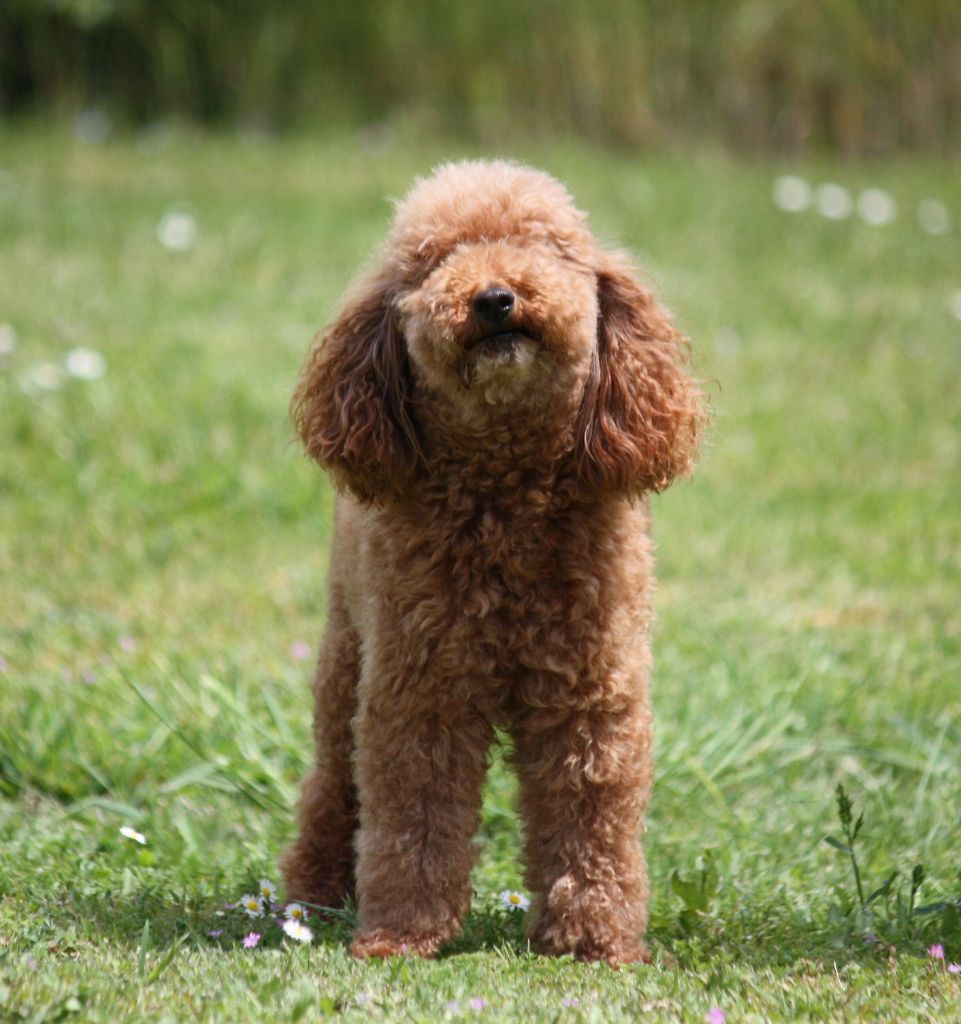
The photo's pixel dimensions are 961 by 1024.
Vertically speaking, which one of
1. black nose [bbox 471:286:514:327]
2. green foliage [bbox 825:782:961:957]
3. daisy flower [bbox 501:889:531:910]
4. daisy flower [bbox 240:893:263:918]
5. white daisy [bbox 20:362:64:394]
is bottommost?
daisy flower [bbox 501:889:531:910]

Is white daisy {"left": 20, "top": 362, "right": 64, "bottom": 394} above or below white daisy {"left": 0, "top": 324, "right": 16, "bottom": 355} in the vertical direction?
below

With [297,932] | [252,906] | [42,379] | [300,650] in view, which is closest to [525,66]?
[42,379]

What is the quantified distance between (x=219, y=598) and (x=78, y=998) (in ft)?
9.27

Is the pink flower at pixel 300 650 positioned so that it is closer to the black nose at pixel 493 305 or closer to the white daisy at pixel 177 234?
the black nose at pixel 493 305

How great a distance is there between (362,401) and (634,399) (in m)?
0.55

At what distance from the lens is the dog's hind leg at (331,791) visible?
3467 millimetres

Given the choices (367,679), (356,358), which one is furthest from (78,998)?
(356,358)

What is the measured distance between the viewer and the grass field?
293 centimetres

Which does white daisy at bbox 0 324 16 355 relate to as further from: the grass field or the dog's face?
the dog's face

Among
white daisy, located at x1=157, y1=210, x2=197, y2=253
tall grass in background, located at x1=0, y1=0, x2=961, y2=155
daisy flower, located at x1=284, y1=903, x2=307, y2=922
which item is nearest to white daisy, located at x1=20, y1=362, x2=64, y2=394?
white daisy, located at x1=157, y1=210, x2=197, y2=253

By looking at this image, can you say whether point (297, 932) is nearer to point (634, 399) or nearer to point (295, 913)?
point (295, 913)

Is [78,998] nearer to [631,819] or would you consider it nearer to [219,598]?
[631,819]

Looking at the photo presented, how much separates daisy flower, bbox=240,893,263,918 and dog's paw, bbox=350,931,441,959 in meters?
0.32

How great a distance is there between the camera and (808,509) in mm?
6215
